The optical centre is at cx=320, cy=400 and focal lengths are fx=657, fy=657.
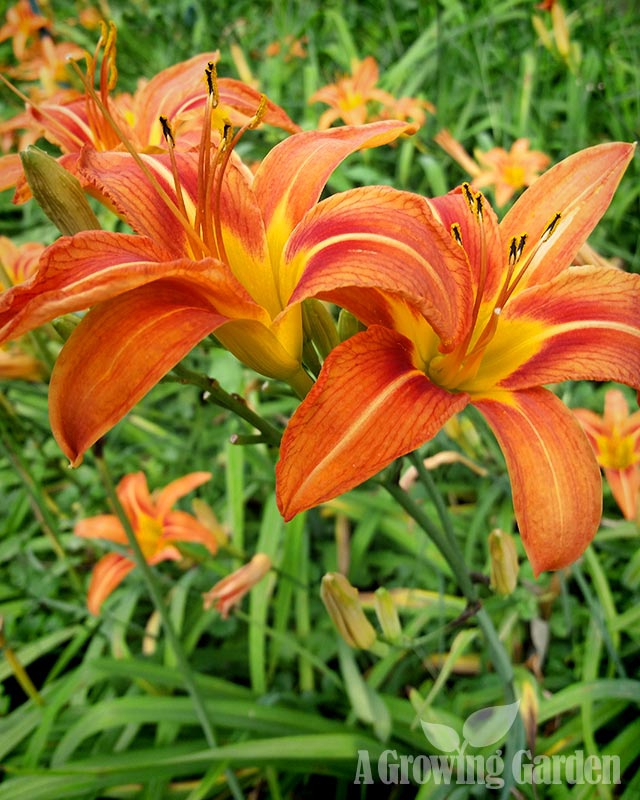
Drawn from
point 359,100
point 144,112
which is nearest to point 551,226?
point 144,112

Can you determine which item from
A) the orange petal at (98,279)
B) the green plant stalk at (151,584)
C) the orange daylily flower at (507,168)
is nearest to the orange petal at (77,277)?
the orange petal at (98,279)

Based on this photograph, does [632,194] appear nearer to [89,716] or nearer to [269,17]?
[89,716]

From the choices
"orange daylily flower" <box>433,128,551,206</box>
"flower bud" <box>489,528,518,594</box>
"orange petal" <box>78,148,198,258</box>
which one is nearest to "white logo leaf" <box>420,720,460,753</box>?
"flower bud" <box>489,528,518,594</box>

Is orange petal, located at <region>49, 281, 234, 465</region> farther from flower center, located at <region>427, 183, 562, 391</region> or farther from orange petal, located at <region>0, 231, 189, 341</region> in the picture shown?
flower center, located at <region>427, 183, 562, 391</region>

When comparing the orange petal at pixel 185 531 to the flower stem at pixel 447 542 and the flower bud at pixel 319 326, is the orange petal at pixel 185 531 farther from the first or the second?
the flower bud at pixel 319 326

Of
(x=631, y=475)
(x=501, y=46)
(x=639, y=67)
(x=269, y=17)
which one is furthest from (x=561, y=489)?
(x=269, y=17)
